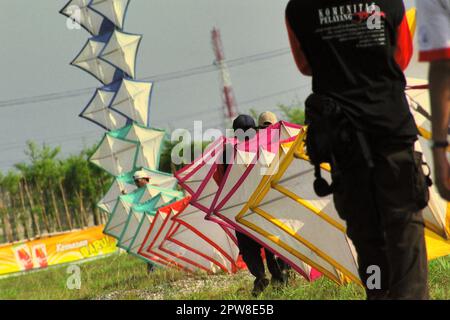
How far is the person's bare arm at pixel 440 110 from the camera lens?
8.60ft

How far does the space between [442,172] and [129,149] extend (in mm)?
22569

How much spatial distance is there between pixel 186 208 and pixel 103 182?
130 ft

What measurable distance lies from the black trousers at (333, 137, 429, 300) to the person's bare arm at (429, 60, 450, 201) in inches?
19.3

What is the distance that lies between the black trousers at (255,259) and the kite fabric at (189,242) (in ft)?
7.38

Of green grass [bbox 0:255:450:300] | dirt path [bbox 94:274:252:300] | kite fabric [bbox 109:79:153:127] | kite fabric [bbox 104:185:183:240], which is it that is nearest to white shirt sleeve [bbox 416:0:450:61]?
green grass [bbox 0:255:450:300]

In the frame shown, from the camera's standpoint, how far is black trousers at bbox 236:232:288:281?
7.61 m

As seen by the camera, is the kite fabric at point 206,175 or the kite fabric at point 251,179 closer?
the kite fabric at point 251,179

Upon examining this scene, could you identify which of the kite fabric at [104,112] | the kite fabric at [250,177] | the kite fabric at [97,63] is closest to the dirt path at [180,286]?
the kite fabric at [250,177]

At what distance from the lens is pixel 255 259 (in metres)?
7.67

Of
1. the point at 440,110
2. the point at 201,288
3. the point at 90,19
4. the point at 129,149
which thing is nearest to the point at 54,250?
the point at 129,149

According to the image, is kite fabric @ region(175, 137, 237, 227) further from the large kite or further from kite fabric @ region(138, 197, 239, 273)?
the large kite

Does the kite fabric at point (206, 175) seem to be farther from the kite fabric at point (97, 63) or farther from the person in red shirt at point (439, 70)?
the kite fabric at point (97, 63)

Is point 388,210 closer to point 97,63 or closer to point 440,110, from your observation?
point 440,110
